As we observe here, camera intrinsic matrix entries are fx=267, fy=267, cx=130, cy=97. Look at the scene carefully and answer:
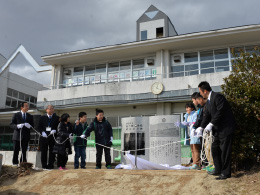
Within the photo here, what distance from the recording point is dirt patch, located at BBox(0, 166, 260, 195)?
4223mm

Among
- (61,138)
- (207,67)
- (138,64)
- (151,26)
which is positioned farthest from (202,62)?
(61,138)

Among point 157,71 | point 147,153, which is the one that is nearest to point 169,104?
point 157,71

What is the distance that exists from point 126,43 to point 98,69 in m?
3.41

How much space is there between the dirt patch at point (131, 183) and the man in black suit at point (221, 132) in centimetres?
22

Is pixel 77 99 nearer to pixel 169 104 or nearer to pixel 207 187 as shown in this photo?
pixel 169 104

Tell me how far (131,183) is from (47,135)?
327 cm

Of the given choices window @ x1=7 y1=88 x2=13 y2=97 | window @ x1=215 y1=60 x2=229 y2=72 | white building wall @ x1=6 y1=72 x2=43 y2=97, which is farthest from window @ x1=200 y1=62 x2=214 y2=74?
window @ x1=7 y1=88 x2=13 y2=97

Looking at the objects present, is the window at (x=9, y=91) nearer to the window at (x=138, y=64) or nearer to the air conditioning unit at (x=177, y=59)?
the window at (x=138, y=64)

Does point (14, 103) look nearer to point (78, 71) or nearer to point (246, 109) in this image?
point (78, 71)

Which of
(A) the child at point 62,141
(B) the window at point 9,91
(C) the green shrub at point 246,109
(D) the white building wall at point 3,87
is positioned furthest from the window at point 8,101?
(C) the green shrub at point 246,109

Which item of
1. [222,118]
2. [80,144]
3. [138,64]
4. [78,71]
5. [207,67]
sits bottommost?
[80,144]

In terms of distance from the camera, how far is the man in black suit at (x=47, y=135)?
23.5 feet

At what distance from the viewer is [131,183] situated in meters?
4.86

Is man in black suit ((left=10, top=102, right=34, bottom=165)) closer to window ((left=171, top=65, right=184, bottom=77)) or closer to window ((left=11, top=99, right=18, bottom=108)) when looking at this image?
window ((left=171, top=65, right=184, bottom=77))
